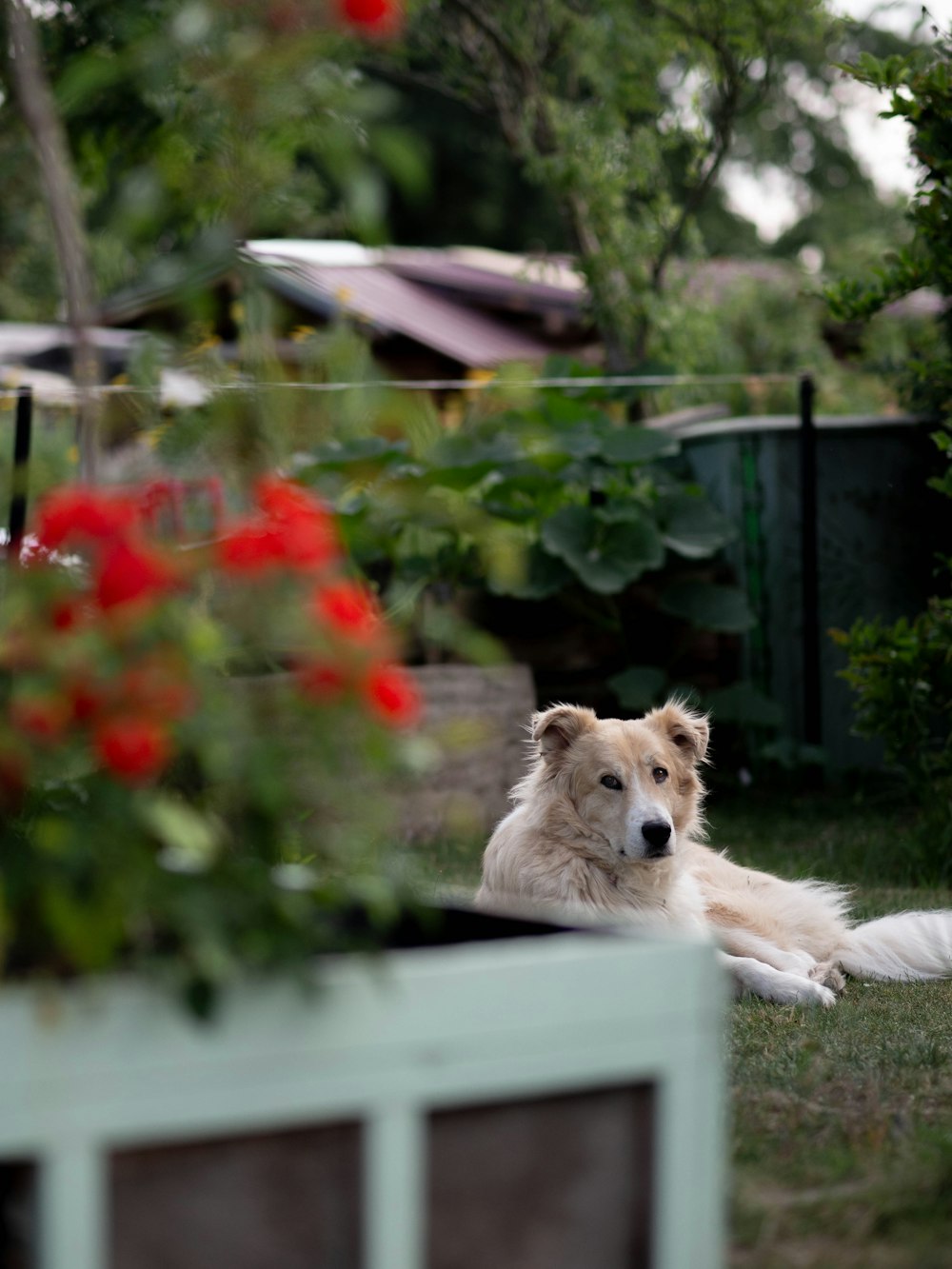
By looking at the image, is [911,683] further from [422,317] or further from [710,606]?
[422,317]

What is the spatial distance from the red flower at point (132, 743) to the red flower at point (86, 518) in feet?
0.70

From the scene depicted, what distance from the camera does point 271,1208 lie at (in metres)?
1.69

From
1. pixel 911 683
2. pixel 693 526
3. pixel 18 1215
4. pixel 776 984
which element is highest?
pixel 693 526

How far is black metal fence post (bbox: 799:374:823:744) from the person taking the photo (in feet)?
23.9

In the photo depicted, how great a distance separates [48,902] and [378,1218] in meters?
0.51

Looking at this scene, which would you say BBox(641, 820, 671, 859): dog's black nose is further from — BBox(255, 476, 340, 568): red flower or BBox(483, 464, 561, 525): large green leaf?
BBox(483, 464, 561, 525): large green leaf

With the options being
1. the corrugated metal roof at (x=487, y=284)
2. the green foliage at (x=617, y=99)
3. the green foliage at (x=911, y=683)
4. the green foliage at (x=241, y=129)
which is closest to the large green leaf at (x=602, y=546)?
the green foliage at (x=911, y=683)

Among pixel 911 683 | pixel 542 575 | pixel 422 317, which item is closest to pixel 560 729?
pixel 911 683

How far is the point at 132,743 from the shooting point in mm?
1558

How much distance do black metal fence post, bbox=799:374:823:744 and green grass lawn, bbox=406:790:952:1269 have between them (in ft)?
7.23

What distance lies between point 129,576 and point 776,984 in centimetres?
289

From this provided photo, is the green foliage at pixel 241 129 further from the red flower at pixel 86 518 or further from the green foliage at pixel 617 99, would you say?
the green foliage at pixel 617 99

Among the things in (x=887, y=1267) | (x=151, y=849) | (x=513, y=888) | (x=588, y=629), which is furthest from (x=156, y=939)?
(x=588, y=629)

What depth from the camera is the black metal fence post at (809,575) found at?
7.28m
